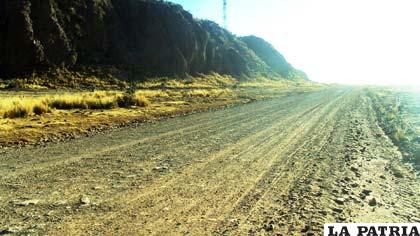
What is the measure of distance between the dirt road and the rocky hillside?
156 feet

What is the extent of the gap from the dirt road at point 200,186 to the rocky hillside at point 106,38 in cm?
4763

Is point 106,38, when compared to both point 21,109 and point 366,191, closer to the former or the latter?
point 21,109

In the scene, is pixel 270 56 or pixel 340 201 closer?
pixel 340 201

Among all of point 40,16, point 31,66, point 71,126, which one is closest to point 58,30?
point 40,16

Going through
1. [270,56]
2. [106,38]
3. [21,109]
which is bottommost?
[21,109]

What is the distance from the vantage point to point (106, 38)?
6819 cm

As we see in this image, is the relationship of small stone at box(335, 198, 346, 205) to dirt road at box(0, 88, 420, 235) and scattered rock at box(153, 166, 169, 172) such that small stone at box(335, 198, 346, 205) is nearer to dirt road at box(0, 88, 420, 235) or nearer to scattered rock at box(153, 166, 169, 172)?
dirt road at box(0, 88, 420, 235)

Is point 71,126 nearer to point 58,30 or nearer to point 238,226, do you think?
point 238,226

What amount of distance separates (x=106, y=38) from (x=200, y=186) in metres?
63.9

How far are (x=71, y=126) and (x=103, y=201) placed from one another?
10.5 metres

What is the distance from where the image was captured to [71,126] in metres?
16.8

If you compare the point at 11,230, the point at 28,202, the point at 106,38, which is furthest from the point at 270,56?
the point at 11,230

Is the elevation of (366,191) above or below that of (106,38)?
below

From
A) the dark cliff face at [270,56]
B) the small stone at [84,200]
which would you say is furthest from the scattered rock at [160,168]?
the dark cliff face at [270,56]
